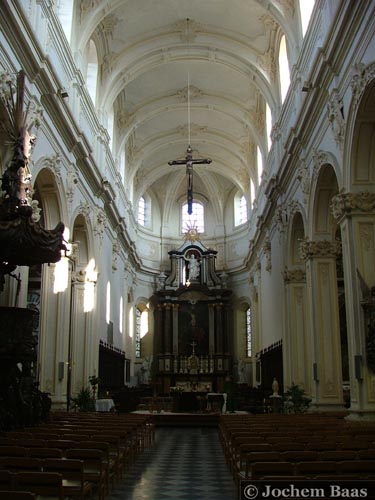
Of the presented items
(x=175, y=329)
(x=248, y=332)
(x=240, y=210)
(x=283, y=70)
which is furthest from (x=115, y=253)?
(x=248, y=332)

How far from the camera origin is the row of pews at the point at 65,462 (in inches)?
181

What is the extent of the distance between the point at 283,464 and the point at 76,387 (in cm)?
1565

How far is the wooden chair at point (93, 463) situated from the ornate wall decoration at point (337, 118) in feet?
30.4

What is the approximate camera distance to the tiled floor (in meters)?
7.48

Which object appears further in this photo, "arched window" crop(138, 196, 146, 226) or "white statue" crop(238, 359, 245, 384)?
"arched window" crop(138, 196, 146, 226)

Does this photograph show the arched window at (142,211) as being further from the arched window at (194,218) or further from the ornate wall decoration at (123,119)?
the ornate wall decoration at (123,119)

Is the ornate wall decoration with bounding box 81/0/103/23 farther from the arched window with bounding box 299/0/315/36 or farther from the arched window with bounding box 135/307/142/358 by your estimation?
the arched window with bounding box 135/307/142/358

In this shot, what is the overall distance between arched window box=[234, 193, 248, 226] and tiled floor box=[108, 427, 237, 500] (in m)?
22.7

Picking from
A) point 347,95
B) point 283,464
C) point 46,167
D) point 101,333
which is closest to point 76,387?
point 101,333

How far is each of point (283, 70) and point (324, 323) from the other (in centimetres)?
1020

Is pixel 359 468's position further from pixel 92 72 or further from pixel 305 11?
pixel 92 72

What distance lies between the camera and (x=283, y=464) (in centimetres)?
501

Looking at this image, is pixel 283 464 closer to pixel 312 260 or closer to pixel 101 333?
pixel 312 260

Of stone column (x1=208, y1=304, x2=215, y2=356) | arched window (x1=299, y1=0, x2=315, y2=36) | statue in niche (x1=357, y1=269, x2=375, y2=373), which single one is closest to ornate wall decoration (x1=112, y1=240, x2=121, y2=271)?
stone column (x1=208, y1=304, x2=215, y2=356)
